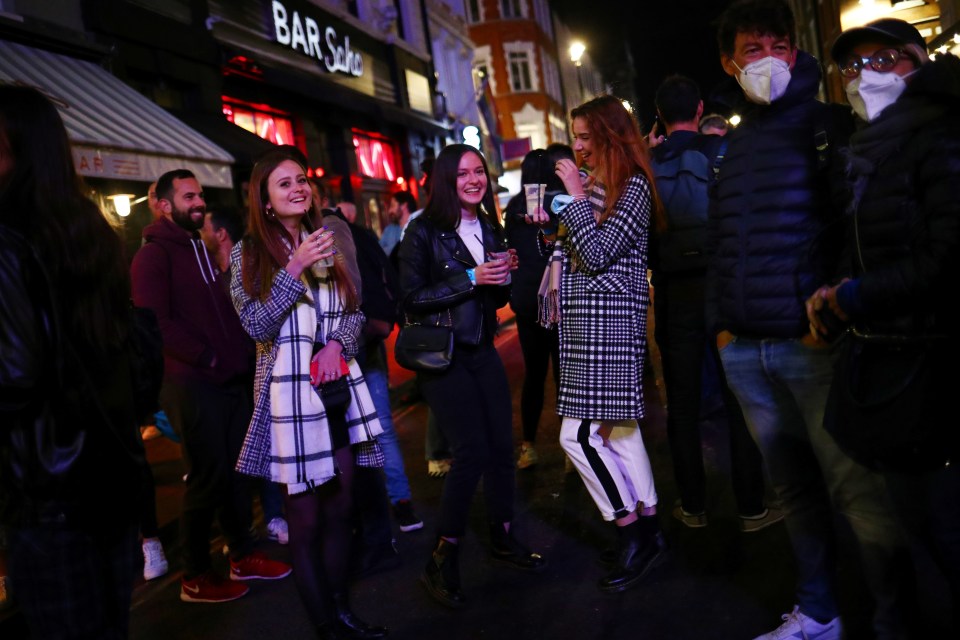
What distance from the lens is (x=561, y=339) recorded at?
3.90 metres

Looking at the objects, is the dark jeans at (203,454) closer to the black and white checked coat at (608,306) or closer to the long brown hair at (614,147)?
the black and white checked coat at (608,306)

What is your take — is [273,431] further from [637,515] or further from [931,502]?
[931,502]

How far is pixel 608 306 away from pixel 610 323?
77mm

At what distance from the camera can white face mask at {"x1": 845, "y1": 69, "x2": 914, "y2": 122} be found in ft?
7.81

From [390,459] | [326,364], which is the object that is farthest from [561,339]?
[390,459]

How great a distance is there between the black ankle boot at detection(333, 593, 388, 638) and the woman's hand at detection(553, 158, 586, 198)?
6.65 feet

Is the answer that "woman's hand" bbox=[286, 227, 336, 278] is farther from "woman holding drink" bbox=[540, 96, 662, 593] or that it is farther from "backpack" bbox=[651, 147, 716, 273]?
"backpack" bbox=[651, 147, 716, 273]

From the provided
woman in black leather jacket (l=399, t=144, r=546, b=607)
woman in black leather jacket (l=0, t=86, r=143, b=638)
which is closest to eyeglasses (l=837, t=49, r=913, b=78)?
woman in black leather jacket (l=399, t=144, r=546, b=607)

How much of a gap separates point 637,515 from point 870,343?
5.80 ft

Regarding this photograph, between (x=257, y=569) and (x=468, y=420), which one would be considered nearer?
(x=468, y=420)

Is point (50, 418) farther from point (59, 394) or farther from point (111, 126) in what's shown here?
point (111, 126)

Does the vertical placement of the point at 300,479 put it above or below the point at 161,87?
below

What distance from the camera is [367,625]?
354 centimetres

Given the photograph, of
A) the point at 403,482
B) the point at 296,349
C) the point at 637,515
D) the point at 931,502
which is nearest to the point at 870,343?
the point at 931,502
